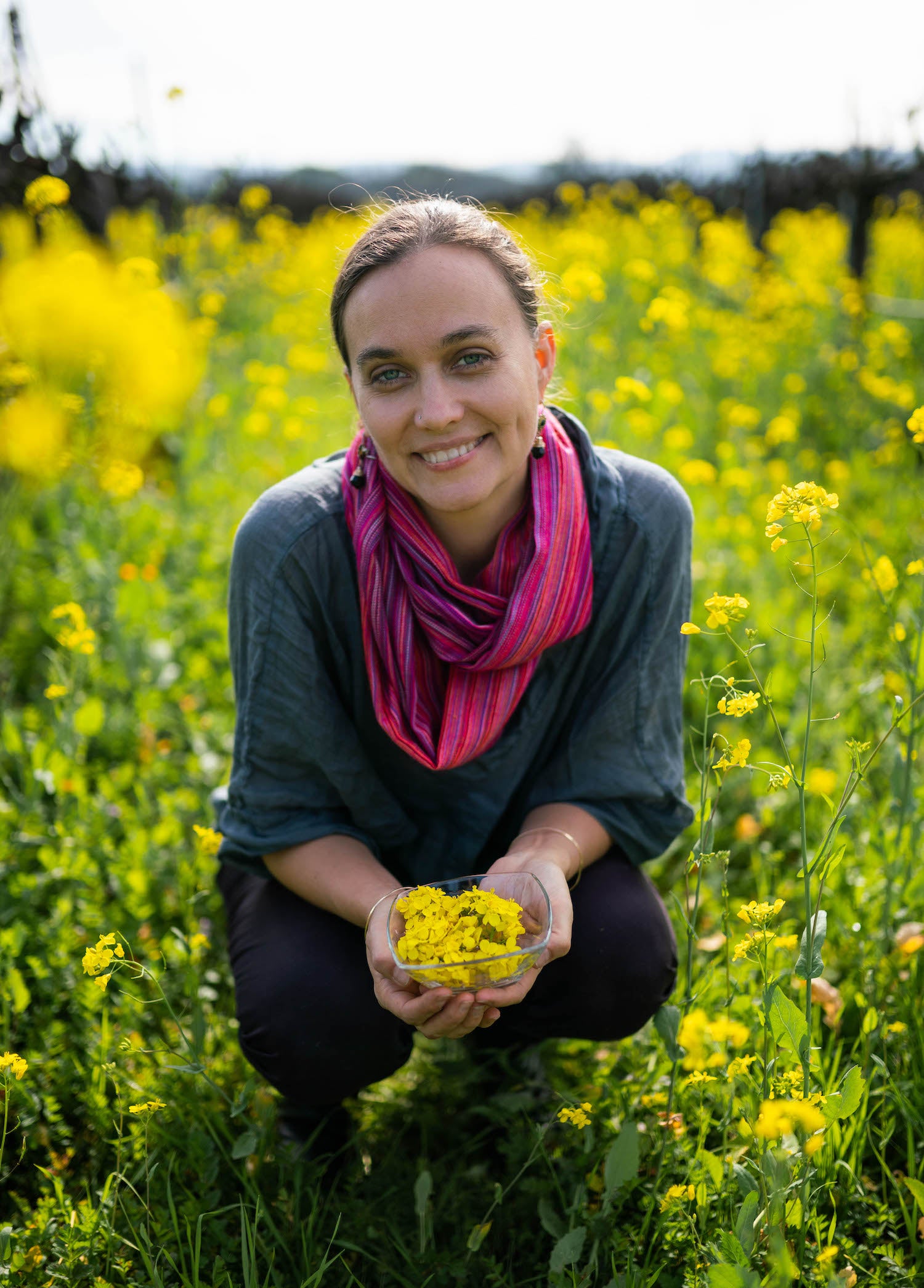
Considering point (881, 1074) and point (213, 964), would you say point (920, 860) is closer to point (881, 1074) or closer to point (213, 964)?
point (881, 1074)

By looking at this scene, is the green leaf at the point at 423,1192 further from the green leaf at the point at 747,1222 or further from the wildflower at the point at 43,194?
the wildflower at the point at 43,194

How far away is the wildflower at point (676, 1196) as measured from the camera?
1.24 metres

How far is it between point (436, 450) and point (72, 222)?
2.88m

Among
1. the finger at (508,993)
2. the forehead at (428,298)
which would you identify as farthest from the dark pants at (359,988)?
the forehead at (428,298)

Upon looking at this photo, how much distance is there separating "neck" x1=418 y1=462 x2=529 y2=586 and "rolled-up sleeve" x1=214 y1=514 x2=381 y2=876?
25 cm

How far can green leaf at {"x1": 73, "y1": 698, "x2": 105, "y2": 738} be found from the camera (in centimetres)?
226

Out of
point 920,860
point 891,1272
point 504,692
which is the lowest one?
point 891,1272

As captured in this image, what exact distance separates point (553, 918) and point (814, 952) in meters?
0.33

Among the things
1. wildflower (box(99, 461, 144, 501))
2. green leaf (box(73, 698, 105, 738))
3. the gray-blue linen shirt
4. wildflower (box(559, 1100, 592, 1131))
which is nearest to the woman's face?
the gray-blue linen shirt

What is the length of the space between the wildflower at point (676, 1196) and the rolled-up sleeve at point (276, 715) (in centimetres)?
66

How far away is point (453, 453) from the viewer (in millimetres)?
1396

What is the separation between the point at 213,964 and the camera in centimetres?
184

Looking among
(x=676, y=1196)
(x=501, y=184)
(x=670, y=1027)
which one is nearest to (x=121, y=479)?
(x=670, y=1027)

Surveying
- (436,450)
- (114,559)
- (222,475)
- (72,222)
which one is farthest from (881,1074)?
(72,222)
